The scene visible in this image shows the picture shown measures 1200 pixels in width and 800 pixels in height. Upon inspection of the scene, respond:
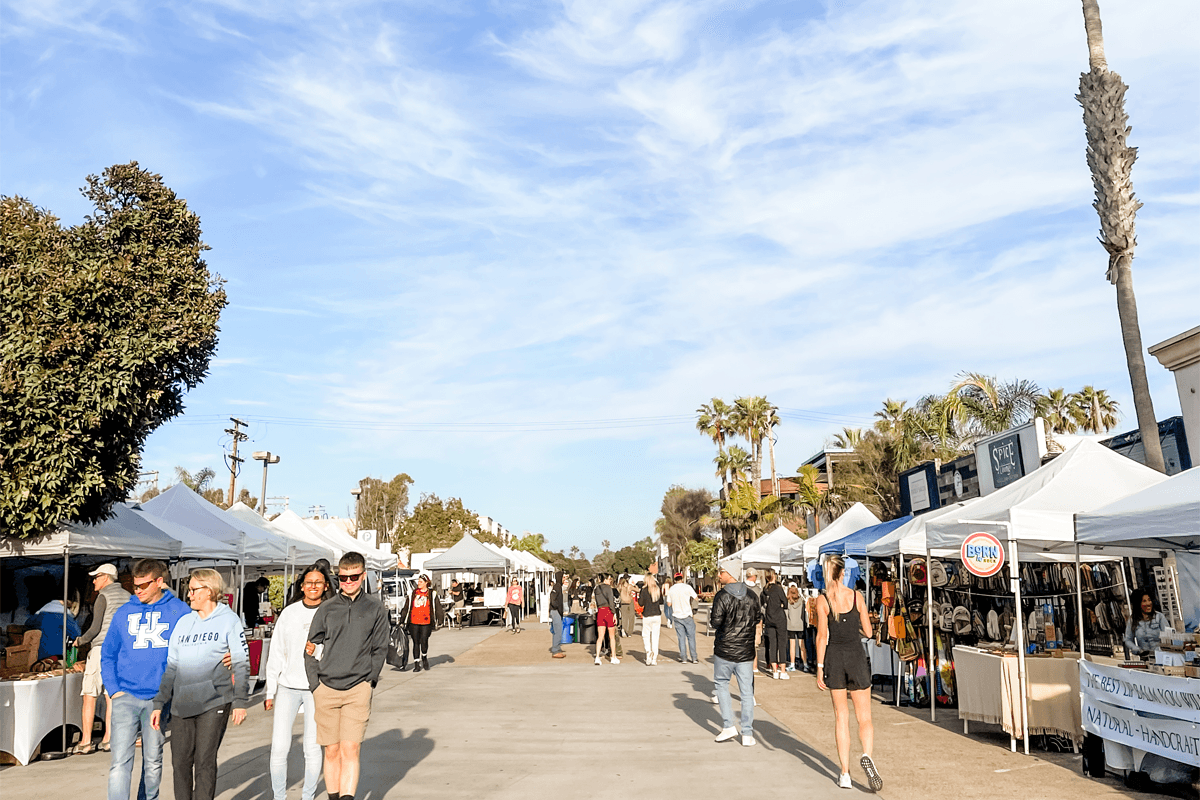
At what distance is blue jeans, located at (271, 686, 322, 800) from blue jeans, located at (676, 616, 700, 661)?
12.7m

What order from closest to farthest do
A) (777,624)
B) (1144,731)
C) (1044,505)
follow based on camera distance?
(1144,731)
(1044,505)
(777,624)

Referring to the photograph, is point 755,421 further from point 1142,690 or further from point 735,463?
point 1142,690

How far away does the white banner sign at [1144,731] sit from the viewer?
6.91 m

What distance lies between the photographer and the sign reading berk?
959cm

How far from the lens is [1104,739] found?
791 cm

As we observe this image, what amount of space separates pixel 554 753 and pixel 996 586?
10.6 meters

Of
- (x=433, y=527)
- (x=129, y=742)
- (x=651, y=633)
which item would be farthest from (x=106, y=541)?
(x=433, y=527)

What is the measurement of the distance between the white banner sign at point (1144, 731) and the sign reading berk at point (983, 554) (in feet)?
5.17

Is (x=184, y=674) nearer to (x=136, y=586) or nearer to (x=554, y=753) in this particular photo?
(x=136, y=586)

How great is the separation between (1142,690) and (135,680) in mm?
7635

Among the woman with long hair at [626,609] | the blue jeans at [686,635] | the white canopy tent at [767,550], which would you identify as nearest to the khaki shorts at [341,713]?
the blue jeans at [686,635]

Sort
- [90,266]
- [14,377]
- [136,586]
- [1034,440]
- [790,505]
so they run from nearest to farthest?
[136,586]
[14,377]
[90,266]
[1034,440]
[790,505]

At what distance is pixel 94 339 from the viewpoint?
10258 millimetres

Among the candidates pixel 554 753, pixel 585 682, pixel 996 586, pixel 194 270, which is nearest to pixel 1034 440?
pixel 996 586
